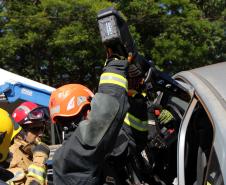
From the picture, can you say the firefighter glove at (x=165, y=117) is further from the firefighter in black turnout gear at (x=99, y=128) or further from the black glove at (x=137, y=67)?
the firefighter in black turnout gear at (x=99, y=128)

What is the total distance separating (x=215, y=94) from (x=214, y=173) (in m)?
0.35

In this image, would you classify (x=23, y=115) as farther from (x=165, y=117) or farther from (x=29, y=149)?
(x=165, y=117)

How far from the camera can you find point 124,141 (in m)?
2.81

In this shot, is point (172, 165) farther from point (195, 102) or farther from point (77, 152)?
point (77, 152)

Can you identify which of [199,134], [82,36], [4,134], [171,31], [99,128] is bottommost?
[171,31]

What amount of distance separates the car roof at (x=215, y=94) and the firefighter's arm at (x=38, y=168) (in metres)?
1.61

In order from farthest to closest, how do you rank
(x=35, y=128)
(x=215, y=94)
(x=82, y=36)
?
(x=82, y=36) < (x=35, y=128) < (x=215, y=94)

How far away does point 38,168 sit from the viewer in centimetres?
390

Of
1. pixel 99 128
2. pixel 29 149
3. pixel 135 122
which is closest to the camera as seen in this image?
pixel 99 128

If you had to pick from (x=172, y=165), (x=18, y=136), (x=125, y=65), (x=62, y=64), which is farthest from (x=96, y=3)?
(x=125, y=65)

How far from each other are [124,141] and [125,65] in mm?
760

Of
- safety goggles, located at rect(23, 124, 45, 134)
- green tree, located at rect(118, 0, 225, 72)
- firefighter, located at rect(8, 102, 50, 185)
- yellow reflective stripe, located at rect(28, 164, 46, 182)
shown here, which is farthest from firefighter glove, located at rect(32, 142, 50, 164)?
green tree, located at rect(118, 0, 225, 72)

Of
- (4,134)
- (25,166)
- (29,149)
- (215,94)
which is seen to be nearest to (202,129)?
(215,94)

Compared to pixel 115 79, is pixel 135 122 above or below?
below
